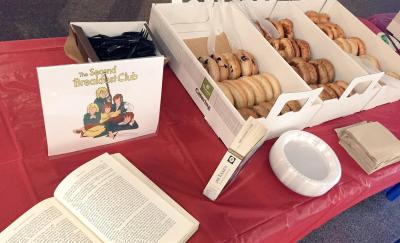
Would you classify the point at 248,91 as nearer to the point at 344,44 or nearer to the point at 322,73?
the point at 322,73

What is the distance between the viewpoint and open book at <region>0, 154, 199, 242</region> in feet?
1.90

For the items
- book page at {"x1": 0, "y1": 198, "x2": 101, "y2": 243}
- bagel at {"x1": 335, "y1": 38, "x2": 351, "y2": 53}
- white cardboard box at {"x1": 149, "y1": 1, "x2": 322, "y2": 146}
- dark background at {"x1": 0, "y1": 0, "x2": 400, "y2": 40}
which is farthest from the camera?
dark background at {"x1": 0, "y1": 0, "x2": 400, "y2": 40}

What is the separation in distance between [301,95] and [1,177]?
64 cm

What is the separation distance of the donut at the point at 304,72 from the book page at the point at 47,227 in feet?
2.47

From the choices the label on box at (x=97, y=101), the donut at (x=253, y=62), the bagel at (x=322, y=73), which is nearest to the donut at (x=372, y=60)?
the bagel at (x=322, y=73)

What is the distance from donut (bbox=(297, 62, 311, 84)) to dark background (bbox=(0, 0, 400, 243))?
657 mm

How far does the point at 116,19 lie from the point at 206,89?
56.7 inches

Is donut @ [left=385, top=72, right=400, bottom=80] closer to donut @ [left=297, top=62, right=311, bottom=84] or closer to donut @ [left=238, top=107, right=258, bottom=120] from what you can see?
donut @ [left=297, top=62, right=311, bottom=84]

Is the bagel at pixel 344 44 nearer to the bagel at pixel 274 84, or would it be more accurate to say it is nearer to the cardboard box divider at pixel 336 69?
the cardboard box divider at pixel 336 69

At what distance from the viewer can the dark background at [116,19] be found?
1471 mm

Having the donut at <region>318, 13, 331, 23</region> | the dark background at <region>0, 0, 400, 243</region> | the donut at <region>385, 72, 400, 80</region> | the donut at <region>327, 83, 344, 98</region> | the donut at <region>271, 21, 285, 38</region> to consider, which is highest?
the donut at <region>271, 21, 285, 38</region>

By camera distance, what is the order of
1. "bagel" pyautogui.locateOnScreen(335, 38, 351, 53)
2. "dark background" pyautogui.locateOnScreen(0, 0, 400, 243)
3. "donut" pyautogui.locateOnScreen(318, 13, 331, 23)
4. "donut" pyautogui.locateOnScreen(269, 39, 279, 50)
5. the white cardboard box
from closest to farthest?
the white cardboard box, "donut" pyautogui.locateOnScreen(269, 39, 279, 50), "bagel" pyautogui.locateOnScreen(335, 38, 351, 53), "donut" pyautogui.locateOnScreen(318, 13, 331, 23), "dark background" pyautogui.locateOnScreen(0, 0, 400, 243)

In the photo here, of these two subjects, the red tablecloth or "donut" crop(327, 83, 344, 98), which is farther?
"donut" crop(327, 83, 344, 98)

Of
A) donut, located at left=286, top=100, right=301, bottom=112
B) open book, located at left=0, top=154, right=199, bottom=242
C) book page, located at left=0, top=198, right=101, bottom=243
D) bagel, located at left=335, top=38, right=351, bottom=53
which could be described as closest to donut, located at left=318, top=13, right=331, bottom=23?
bagel, located at left=335, top=38, right=351, bottom=53
